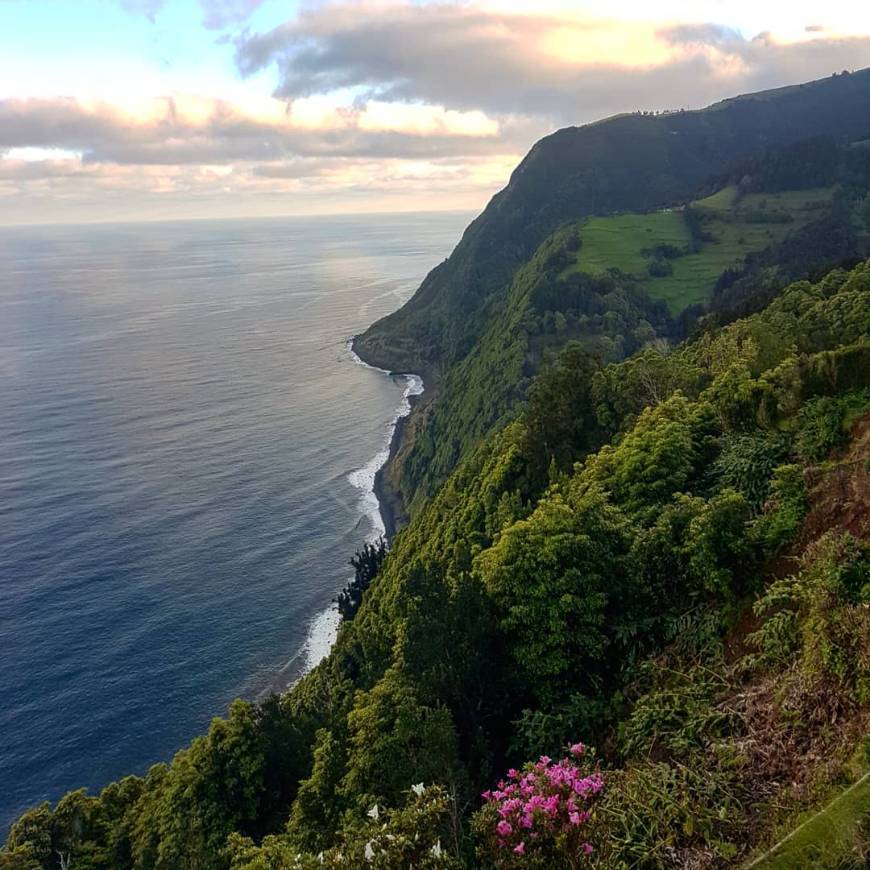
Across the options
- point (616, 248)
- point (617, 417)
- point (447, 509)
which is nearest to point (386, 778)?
point (617, 417)

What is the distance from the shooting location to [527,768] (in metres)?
13.9

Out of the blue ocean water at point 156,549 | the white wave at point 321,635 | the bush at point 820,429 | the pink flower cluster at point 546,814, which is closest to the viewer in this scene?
the pink flower cluster at point 546,814

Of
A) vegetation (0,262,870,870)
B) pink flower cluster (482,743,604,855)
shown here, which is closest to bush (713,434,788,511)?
vegetation (0,262,870,870)

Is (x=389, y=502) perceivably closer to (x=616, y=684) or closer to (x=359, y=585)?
(x=359, y=585)

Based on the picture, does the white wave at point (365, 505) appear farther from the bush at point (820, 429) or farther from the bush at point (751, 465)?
the bush at point (820, 429)

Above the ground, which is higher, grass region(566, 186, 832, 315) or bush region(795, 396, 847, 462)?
grass region(566, 186, 832, 315)

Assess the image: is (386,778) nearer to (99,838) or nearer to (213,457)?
(99,838)

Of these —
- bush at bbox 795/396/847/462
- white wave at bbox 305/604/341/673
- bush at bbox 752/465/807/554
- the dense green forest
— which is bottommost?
white wave at bbox 305/604/341/673

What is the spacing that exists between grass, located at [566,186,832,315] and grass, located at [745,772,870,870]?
451 ft

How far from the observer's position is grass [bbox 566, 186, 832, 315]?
148375 mm

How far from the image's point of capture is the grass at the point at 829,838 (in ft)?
32.5

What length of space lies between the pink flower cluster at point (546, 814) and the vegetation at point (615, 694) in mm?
46

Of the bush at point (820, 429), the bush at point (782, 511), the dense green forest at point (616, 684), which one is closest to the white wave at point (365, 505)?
the dense green forest at point (616, 684)

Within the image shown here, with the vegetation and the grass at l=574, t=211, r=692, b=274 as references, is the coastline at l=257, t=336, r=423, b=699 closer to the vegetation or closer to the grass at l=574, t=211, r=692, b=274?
the vegetation
